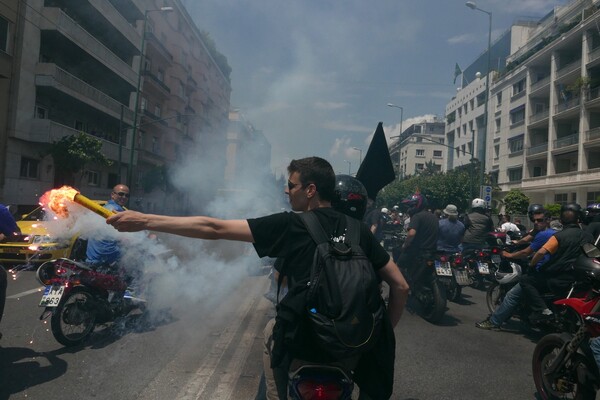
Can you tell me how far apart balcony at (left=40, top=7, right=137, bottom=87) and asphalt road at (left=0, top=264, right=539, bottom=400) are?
18.1 m

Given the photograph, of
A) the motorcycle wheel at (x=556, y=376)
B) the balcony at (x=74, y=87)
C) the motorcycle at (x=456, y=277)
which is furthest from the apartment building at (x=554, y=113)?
the balcony at (x=74, y=87)

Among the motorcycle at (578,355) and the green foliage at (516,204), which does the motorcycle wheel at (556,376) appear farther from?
the green foliage at (516,204)

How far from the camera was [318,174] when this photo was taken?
7.52 ft

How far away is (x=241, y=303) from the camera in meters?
7.35

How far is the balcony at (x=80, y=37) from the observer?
20375 mm

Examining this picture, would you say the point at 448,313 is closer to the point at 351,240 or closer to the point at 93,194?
the point at 351,240

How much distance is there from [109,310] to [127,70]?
2657 cm

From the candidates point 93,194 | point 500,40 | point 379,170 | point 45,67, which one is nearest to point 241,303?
point 379,170

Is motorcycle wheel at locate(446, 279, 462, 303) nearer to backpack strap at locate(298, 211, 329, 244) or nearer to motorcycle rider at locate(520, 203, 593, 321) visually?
motorcycle rider at locate(520, 203, 593, 321)

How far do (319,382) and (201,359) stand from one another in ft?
9.68

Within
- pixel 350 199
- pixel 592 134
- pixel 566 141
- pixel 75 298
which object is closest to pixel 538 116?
pixel 566 141

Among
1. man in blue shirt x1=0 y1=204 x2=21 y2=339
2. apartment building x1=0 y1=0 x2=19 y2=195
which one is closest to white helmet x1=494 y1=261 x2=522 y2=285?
man in blue shirt x1=0 y1=204 x2=21 y2=339

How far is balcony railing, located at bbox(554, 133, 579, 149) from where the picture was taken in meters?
30.9

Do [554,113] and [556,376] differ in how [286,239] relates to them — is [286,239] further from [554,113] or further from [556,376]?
[554,113]
